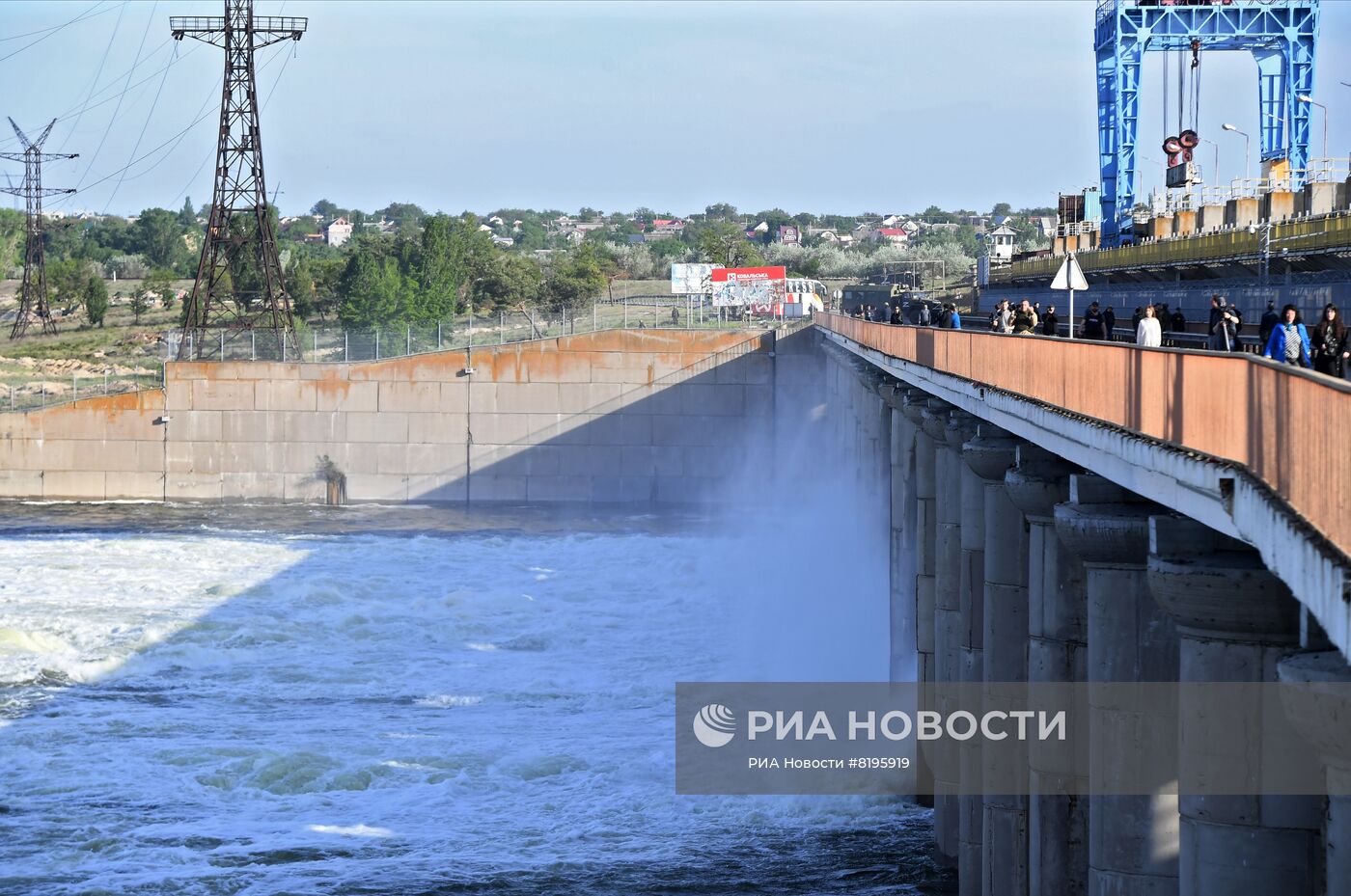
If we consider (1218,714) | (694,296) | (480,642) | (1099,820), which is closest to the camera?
(1218,714)

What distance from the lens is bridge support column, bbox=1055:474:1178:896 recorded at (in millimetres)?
12805

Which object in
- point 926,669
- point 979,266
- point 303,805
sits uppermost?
point 979,266

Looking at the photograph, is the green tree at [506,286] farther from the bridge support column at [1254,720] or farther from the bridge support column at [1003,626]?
the bridge support column at [1254,720]

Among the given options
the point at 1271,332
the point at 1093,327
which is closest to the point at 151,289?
the point at 1093,327

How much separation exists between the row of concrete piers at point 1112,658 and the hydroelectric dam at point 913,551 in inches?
1.1

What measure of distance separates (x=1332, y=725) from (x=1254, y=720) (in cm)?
182

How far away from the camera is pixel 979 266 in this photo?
81375mm

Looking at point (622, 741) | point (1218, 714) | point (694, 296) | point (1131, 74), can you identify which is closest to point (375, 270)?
point (694, 296)

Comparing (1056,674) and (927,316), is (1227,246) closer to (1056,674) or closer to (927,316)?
(927,316)

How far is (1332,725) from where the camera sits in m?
8.67

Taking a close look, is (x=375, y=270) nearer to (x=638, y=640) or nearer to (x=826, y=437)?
(x=826, y=437)

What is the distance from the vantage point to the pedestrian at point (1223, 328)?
20344mm

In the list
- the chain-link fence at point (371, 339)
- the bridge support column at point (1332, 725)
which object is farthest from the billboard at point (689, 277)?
the bridge support column at point (1332, 725)

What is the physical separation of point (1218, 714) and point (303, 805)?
58.2 ft
